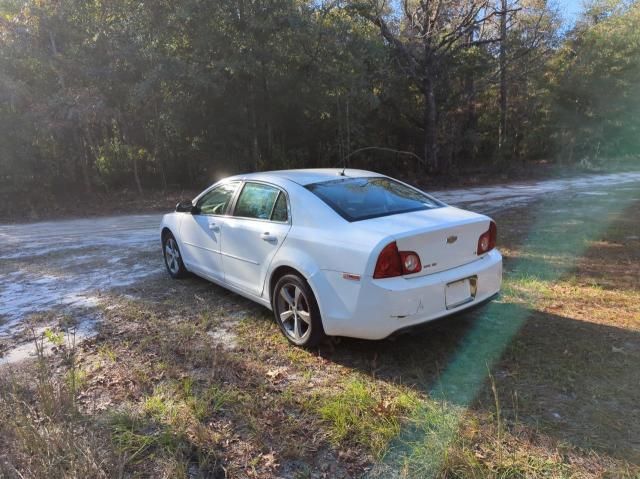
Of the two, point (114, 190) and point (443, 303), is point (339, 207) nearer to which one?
point (443, 303)

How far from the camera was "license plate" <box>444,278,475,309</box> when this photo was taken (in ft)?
12.4

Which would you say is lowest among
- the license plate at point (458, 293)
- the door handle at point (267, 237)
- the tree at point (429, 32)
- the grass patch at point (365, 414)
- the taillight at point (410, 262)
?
the grass patch at point (365, 414)

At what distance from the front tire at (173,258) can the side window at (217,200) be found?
831mm

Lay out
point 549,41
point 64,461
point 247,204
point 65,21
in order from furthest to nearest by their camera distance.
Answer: point 549,41 < point 65,21 < point 247,204 < point 64,461

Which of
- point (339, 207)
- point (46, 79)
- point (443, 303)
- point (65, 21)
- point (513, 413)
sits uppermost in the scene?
point (65, 21)

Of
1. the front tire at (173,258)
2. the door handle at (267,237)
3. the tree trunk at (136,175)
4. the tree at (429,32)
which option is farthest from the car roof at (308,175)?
the tree at (429,32)

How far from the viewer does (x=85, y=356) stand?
14.0 feet

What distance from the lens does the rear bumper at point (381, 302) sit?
11.6ft

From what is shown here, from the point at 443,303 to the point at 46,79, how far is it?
1522cm

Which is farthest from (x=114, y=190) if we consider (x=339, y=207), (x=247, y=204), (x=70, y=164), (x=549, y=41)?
(x=549, y=41)

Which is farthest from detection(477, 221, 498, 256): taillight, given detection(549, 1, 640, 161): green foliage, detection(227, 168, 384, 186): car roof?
detection(549, 1, 640, 161): green foliage

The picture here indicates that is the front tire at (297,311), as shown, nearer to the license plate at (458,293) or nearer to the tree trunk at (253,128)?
the license plate at (458,293)

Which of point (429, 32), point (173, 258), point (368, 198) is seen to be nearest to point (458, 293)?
point (368, 198)

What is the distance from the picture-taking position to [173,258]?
6.44 metres
